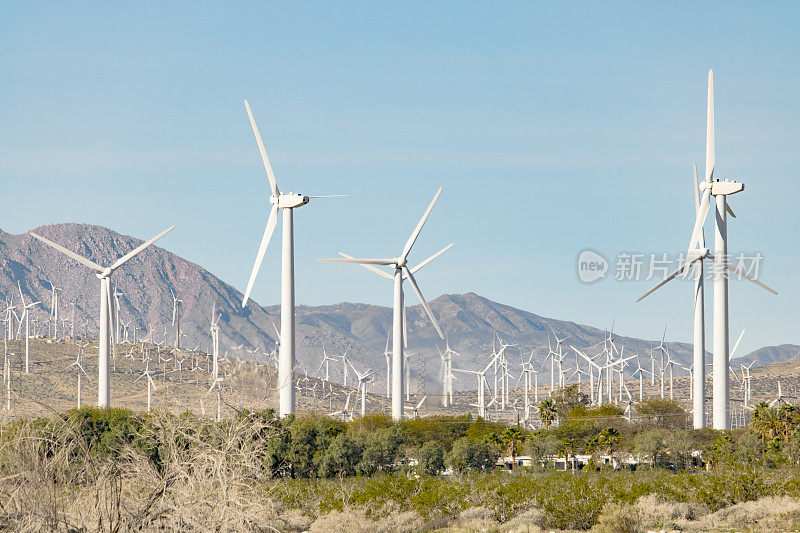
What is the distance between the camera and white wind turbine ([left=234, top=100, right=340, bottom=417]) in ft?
291

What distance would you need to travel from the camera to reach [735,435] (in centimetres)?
11056

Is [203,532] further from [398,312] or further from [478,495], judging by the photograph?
[398,312]

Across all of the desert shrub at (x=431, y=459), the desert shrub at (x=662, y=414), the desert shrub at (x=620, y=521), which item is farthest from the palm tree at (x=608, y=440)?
the desert shrub at (x=620, y=521)

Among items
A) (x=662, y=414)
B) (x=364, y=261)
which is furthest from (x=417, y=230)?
(x=662, y=414)

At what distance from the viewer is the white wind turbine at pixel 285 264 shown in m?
88.6

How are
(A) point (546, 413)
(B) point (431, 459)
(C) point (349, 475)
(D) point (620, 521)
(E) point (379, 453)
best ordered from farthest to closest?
(A) point (546, 413)
(B) point (431, 459)
(E) point (379, 453)
(C) point (349, 475)
(D) point (620, 521)

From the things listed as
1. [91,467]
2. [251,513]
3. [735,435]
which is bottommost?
[735,435]

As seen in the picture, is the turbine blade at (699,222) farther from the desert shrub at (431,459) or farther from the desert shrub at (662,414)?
the desert shrub at (662,414)

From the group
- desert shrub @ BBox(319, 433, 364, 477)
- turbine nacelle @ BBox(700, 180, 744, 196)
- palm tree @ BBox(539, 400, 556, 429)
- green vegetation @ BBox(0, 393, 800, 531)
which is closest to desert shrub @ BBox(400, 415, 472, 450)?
green vegetation @ BBox(0, 393, 800, 531)

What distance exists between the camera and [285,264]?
307ft

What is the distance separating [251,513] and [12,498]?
7318 mm

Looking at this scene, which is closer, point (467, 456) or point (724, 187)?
point (467, 456)

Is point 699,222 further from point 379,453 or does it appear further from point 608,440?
point 379,453

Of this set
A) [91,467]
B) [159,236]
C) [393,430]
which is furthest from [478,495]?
[159,236]
